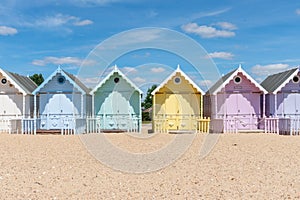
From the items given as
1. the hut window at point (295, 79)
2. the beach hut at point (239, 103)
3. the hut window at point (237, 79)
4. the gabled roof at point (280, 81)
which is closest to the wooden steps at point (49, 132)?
the beach hut at point (239, 103)

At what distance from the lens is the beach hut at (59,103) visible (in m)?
25.5

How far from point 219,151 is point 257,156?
168 cm

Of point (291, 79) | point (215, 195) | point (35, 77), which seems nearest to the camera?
point (215, 195)

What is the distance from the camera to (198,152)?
14555 mm

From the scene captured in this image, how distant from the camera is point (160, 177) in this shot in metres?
10.2

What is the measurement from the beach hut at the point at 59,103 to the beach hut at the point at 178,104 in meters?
4.61

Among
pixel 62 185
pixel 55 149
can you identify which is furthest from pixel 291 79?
pixel 62 185

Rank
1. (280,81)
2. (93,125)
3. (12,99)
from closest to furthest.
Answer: (93,125), (280,81), (12,99)

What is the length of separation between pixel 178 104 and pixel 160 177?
15465 millimetres

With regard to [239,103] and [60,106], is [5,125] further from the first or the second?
[239,103]

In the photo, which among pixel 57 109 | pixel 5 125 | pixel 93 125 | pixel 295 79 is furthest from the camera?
pixel 57 109

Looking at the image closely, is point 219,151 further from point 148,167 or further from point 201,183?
point 201,183

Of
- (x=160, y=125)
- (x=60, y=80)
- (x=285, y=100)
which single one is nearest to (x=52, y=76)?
(x=60, y=80)

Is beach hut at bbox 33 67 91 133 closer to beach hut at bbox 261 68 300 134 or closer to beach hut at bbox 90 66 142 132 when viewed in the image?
beach hut at bbox 90 66 142 132
